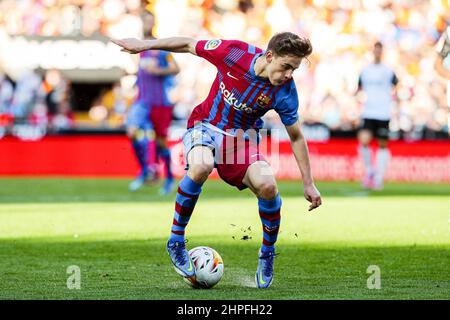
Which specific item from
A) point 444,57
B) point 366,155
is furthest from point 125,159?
point 444,57

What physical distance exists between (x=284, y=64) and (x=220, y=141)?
82 cm

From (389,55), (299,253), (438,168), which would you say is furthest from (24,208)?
(389,55)

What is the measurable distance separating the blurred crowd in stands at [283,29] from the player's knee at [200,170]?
534 inches

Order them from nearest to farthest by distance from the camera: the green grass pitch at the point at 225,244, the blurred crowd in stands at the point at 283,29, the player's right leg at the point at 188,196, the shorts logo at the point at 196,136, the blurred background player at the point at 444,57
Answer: the green grass pitch at the point at 225,244 < the player's right leg at the point at 188,196 < the shorts logo at the point at 196,136 < the blurred background player at the point at 444,57 < the blurred crowd in stands at the point at 283,29

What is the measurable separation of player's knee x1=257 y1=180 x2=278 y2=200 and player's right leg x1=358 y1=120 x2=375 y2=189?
10601 mm

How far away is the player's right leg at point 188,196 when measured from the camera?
6.26m

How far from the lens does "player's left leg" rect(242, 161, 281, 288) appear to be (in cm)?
627

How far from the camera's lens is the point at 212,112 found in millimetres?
6633

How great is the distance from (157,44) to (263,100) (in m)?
0.80

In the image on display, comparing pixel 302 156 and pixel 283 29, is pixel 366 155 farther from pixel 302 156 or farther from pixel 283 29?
pixel 302 156

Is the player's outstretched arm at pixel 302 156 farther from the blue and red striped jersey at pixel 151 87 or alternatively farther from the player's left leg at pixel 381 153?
the player's left leg at pixel 381 153

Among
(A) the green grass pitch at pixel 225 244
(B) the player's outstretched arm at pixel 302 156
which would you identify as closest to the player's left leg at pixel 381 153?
(A) the green grass pitch at pixel 225 244

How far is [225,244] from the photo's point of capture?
8812mm

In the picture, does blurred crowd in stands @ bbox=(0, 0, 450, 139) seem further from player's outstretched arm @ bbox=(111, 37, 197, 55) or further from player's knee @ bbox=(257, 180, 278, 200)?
player's knee @ bbox=(257, 180, 278, 200)
